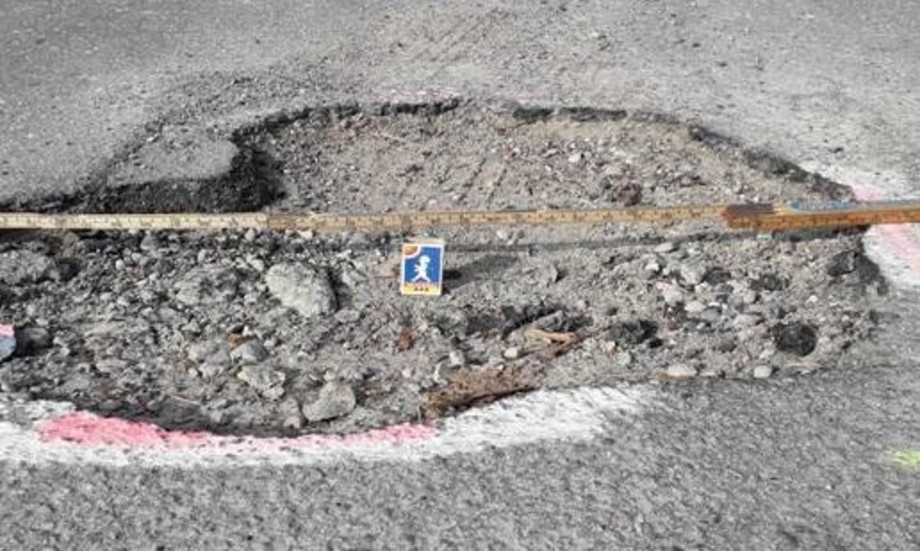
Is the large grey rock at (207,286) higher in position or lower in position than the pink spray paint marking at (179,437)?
lower

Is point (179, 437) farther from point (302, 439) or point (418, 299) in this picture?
point (418, 299)

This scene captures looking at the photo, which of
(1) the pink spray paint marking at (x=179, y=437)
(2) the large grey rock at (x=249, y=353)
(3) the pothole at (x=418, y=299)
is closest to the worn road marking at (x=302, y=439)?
(1) the pink spray paint marking at (x=179, y=437)

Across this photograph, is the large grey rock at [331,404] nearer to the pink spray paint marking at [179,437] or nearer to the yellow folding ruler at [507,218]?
the pink spray paint marking at [179,437]

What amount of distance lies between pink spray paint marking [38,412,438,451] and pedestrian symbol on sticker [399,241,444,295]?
1.08 m

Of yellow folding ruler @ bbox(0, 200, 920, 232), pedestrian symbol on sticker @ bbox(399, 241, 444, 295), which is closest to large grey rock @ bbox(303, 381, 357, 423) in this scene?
pedestrian symbol on sticker @ bbox(399, 241, 444, 295)

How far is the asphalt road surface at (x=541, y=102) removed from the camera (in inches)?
106

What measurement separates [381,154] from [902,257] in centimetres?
236

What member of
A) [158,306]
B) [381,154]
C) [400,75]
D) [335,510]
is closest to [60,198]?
[158,306]

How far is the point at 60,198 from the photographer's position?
14.8ft

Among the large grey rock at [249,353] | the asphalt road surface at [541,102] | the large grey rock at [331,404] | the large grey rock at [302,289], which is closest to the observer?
the asphalt road surface at [541,102]

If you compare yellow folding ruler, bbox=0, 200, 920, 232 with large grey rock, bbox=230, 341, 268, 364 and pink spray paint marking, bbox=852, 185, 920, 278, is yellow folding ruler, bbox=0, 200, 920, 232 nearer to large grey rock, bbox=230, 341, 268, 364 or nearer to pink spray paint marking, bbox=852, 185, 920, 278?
pink spray paint marking, bbox=852, 185, 920, 278

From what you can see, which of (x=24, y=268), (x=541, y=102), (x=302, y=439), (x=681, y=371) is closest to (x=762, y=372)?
(x=681, y=371)

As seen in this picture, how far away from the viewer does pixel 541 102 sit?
5.52 meters

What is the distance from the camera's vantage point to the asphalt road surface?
269cm
